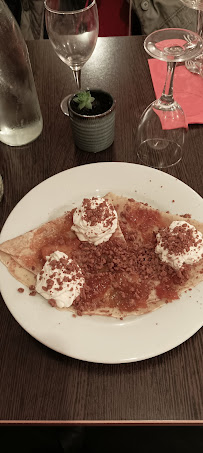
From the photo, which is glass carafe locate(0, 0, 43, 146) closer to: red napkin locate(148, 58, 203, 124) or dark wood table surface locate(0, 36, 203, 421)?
dark wood table surface locate(0, 36, 203, 421)

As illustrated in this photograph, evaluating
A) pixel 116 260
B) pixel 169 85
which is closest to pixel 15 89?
pixel 169 85

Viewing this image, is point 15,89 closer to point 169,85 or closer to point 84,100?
point 84,100

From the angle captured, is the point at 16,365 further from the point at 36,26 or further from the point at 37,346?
the point at 36,26

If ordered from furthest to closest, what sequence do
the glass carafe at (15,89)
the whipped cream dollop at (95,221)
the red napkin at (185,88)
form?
the red napkin at (185,88) → the glass carafe at (15,89) → the whipped cream dollop at (95,221)

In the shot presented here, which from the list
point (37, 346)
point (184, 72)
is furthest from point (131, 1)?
point (37, 346)

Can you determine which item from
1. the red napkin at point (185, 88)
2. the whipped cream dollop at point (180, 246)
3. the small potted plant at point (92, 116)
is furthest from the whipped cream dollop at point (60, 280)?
the red napkin at point (185, 88)

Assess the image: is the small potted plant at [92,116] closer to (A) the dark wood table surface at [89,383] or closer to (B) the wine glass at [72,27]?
(B) the wine glass at [72,27]

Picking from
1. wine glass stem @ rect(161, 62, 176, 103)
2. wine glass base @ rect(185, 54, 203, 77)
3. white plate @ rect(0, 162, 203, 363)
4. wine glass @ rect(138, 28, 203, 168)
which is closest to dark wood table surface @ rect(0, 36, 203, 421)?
white plate @ rect(0, 162, 203, 363)
